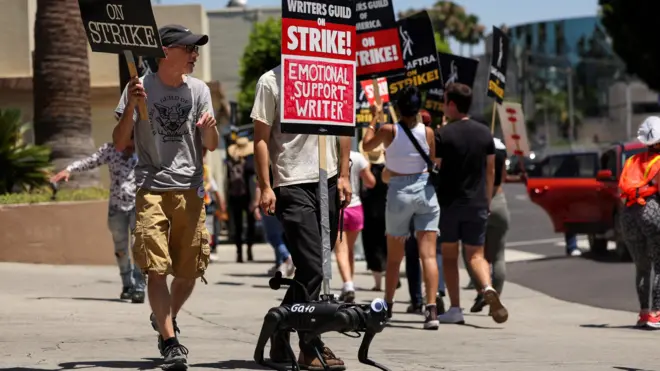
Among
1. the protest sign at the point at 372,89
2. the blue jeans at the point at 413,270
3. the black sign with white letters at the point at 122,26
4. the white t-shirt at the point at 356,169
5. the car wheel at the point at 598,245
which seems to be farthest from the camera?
the car wheel at the point at 598,245

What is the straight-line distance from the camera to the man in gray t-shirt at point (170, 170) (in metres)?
8.30

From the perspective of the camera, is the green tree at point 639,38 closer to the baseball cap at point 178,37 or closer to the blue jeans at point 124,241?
the blue jeans at point 124,241

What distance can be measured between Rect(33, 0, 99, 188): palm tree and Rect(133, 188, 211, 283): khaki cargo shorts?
1144 cm

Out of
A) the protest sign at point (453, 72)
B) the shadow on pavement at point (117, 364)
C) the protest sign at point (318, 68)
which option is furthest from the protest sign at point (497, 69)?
the shadow on pavement at point (117, 364)

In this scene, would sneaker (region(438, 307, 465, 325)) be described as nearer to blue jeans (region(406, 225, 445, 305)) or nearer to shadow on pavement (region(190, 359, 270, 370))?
blue jeans (region(406, 225, 445, 305))

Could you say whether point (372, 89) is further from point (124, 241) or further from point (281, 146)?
point (281, 146)

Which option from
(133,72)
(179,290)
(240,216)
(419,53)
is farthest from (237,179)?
(133,72)

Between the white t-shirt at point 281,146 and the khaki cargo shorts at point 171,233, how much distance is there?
505 mm

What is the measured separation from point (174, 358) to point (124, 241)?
523cm

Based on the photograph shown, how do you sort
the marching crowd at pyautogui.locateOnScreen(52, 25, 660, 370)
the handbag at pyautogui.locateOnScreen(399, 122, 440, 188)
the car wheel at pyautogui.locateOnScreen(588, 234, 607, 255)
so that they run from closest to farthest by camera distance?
the marching crowd at pyautogui.locateOnScreen(52, 25, 660, 370)
the handbag at pyautogui.locateOnScreen(399, 122, 440, 188)
the car wheel at pyautogui.locateOnScreen(588, 234, 607, 255)

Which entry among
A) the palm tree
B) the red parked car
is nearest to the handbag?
the red parked car

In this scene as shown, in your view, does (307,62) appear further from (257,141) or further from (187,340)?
(187,340)

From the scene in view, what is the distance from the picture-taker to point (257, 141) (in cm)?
857

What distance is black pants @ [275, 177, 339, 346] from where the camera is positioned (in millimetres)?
8453
